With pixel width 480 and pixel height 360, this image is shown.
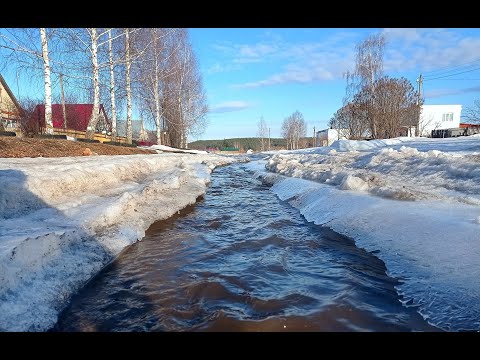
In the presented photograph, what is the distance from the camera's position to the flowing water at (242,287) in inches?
69.7

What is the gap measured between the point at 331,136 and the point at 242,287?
46.9 m

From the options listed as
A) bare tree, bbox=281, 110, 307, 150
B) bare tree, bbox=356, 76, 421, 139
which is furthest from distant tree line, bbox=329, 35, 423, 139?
bare tree, bbox=281, 110, 307, 150

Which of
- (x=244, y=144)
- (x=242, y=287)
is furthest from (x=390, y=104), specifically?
(x=244, y=144)

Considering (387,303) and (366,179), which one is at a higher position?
(366,179)

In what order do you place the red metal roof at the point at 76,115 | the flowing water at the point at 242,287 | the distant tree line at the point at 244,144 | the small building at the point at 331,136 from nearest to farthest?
the flowing water at the point at 242,287, the red metal roof at the point at 76,115, the small building at the point at 331,136, the distant tree line at the point at 244,144

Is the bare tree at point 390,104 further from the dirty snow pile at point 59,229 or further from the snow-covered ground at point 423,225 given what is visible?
the dirty snow pile at point 59,229

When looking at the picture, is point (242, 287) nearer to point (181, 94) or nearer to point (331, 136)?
point (181, 94)

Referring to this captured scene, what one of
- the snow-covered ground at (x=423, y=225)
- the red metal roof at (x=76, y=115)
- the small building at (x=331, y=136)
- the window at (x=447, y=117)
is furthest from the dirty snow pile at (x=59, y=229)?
the window at (x=447, y=117)

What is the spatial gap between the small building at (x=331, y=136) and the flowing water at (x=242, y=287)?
32364mm

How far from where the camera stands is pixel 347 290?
2178 mm

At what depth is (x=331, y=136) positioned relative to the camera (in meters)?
46.4
